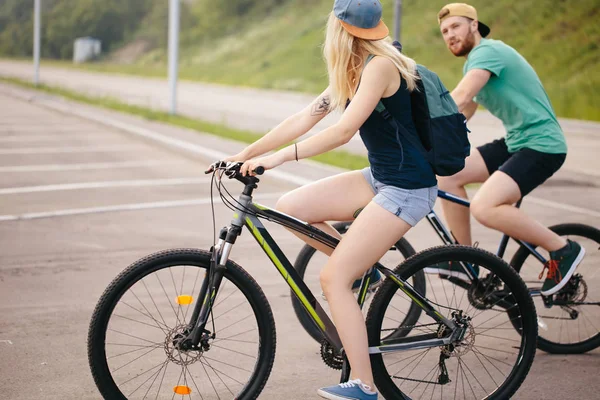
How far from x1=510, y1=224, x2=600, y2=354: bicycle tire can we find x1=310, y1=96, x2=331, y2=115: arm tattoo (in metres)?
1.74

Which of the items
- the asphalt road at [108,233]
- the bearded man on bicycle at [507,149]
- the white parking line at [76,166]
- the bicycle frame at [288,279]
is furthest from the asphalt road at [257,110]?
the bicycle frame at [288,279]

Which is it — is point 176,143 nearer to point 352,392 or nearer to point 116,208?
point 116,208

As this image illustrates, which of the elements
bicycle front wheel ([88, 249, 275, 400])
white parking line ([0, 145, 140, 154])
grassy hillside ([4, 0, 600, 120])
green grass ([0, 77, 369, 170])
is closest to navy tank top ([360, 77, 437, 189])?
bicycle front wheel ([88, 249, 275, 400])

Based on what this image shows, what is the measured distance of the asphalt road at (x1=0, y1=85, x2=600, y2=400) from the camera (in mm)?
4805

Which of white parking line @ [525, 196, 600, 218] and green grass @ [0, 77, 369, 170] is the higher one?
white parking line @ [525, 196, 600, 218]

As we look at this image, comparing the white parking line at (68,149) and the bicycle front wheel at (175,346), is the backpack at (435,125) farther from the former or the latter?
the white parking line at (68,149)

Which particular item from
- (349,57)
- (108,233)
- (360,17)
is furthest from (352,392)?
(108,233)

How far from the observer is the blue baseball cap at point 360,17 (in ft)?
12.5

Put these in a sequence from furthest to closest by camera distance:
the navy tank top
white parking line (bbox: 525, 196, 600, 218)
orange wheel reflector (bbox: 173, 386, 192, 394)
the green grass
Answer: the green grass
white parking line (bbox: 525, 196, 600, 218)
orange wheel reflector (bbox: 173, 386, 192, 394)
the navy tank top

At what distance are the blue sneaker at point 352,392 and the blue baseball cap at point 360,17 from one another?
4.80 feet

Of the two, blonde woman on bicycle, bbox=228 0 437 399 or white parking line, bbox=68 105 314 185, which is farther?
white parking line, bbox=68 105 314 185

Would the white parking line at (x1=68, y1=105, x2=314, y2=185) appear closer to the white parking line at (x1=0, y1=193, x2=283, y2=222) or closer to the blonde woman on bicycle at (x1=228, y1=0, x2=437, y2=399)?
the white parking line at (x1=0, y1=193, x2=283, y2=222)

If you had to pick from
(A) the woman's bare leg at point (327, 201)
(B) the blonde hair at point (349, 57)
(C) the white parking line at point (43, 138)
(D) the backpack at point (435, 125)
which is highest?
(B) the blonde hair at point (349, 57)

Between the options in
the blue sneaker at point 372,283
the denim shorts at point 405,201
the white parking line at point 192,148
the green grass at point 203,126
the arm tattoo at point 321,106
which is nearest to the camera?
the denim shorts at point 405,201
